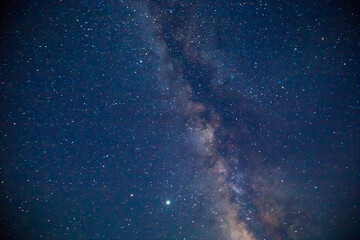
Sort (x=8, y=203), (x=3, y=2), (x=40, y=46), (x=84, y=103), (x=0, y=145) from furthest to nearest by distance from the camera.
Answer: (x=8, y=203) → (x=84, y=103) → (x=0, y=145) → (x=40, y=46) → (x=3, y=2)

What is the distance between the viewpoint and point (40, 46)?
1.99m

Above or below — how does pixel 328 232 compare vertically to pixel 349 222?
below

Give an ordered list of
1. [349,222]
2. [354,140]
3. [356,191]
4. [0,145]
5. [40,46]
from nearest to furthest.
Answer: [40,46], [0,145], [354,140], [356,191], [349,222]

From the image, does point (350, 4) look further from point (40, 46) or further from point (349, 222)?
point (349, 222)

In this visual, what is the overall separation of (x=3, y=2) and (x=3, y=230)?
11.7 feet

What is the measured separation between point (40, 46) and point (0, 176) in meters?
1.92

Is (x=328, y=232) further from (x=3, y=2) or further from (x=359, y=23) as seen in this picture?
(x=3, y=2)

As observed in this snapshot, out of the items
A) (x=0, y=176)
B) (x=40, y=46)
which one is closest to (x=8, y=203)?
(x=0, y=176)

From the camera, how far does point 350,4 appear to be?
6.92ft

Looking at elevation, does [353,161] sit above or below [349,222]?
above

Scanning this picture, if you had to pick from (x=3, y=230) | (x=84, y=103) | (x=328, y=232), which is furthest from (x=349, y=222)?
(x=3, y=230)

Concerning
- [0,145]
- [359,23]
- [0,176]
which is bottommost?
[0,176]

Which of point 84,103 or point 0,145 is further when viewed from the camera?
point 84,103

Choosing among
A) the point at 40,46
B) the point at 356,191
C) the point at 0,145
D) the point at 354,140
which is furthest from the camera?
the point at 356,191
